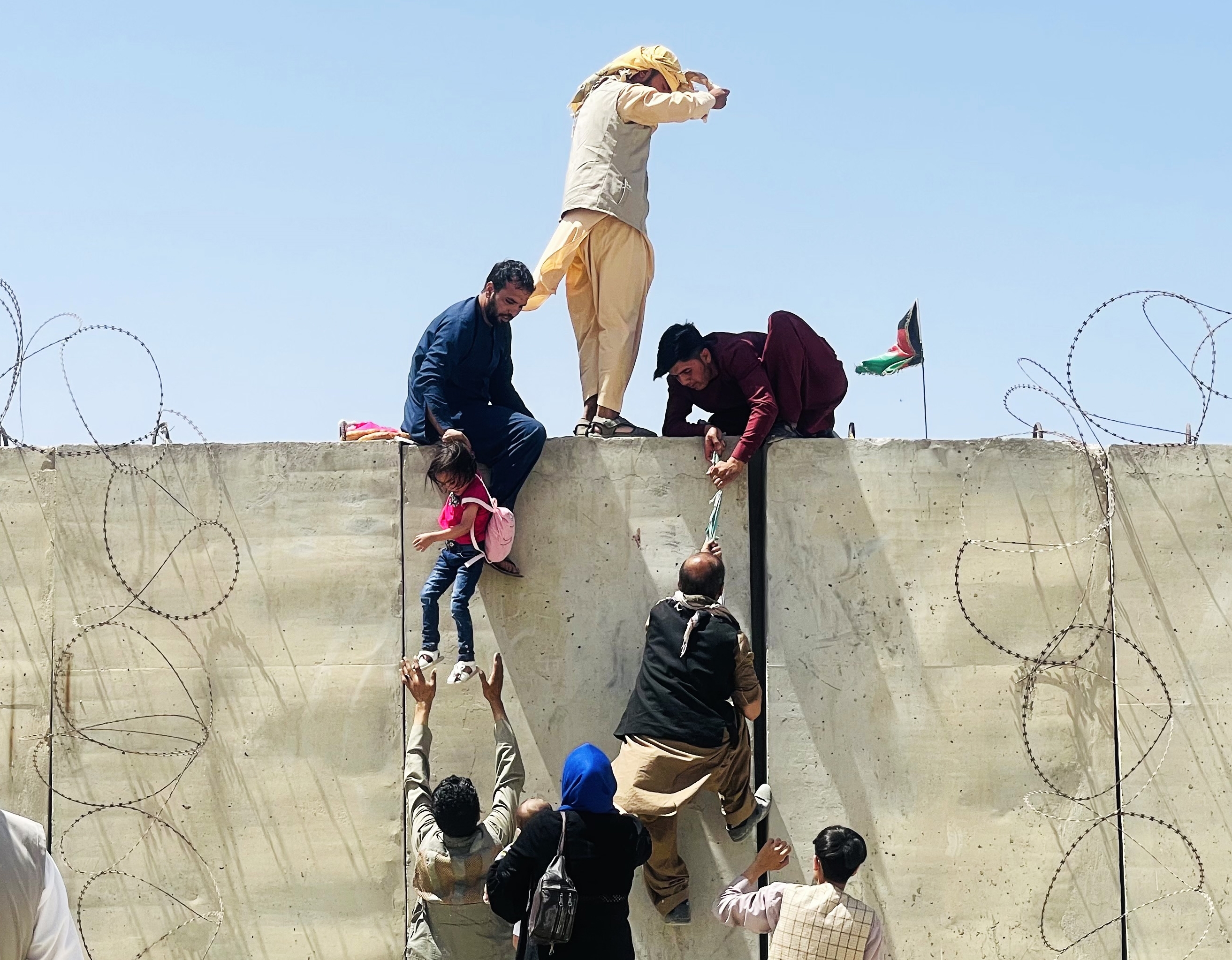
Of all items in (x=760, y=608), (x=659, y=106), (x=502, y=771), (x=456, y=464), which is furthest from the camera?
(x=659, y=106)

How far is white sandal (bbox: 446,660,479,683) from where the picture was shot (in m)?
6.49

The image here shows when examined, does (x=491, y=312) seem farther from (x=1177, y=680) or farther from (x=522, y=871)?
(x=1177, y=680)

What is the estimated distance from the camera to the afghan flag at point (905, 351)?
24.4ft

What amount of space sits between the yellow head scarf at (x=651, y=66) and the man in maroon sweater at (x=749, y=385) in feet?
4.55

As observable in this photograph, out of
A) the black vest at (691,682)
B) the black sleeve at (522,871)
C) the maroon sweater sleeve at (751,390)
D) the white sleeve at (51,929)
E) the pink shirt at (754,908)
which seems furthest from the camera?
the maroon sweater sleeve at (751,390)

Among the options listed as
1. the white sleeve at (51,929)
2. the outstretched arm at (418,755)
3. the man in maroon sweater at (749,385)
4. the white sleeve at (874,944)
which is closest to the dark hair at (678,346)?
the man in maroon sweater at (749,385)

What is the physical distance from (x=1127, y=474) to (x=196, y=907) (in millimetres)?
4822

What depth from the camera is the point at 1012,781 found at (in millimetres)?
6559

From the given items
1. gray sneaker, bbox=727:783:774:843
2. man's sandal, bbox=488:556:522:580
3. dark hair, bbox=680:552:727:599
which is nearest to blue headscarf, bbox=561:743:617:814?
dark hair, bbox=680:552:727:599

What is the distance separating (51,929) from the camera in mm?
3234

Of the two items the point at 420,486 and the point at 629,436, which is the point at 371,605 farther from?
the point at 629,436

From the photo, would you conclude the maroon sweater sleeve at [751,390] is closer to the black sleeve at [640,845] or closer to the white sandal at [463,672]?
the white sandal at [463,672]

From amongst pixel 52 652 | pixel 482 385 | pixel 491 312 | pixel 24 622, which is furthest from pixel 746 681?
pixel 24 622

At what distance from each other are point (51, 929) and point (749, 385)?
4190 mm
